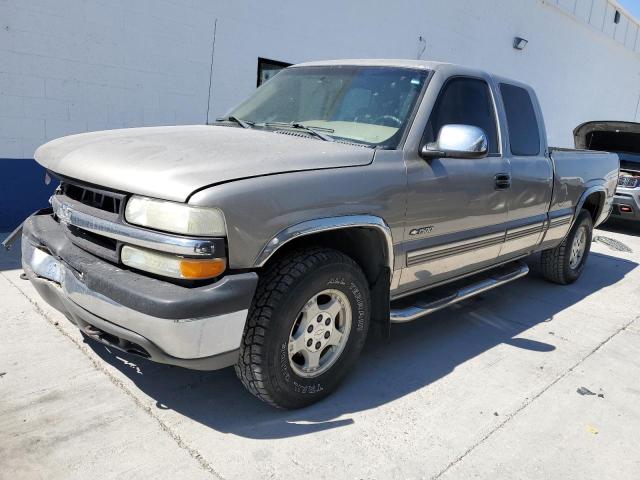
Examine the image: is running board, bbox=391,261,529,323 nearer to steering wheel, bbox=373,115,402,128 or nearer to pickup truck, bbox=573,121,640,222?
steering wheel, bbox=373,115,402,128

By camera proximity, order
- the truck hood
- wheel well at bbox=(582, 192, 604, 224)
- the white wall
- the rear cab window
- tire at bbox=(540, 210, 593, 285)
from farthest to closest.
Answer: wheel well at bbox=(582, 192, 604, 224)
the white wall
tire at bbox=(540, 210, 593, 285)
the rear cab window
the truck hood

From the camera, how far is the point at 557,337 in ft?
14.6

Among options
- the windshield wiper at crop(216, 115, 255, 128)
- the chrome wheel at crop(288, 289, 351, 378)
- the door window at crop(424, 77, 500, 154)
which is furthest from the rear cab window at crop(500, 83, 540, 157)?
the chrome wheel at crop(288, 289, 351, 378)

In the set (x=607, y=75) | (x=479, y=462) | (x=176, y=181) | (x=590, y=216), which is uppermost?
(x=607, y=75)

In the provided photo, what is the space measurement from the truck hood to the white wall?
3.17 meters

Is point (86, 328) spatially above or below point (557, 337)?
above

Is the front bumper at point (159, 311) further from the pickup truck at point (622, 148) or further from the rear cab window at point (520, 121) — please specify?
the pickup truck at point (622, 148)

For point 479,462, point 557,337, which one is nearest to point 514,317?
point 557,337

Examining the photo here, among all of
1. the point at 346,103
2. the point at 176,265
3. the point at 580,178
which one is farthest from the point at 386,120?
the point at 580,178

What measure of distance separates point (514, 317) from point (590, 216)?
1972mm

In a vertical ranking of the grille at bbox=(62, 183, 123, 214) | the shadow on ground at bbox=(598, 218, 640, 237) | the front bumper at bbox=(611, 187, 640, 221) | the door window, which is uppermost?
the door window

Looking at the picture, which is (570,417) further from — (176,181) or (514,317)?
(176,181)

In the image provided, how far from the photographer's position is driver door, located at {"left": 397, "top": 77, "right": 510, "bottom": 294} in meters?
3.38

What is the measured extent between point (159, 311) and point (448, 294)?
2258mm
